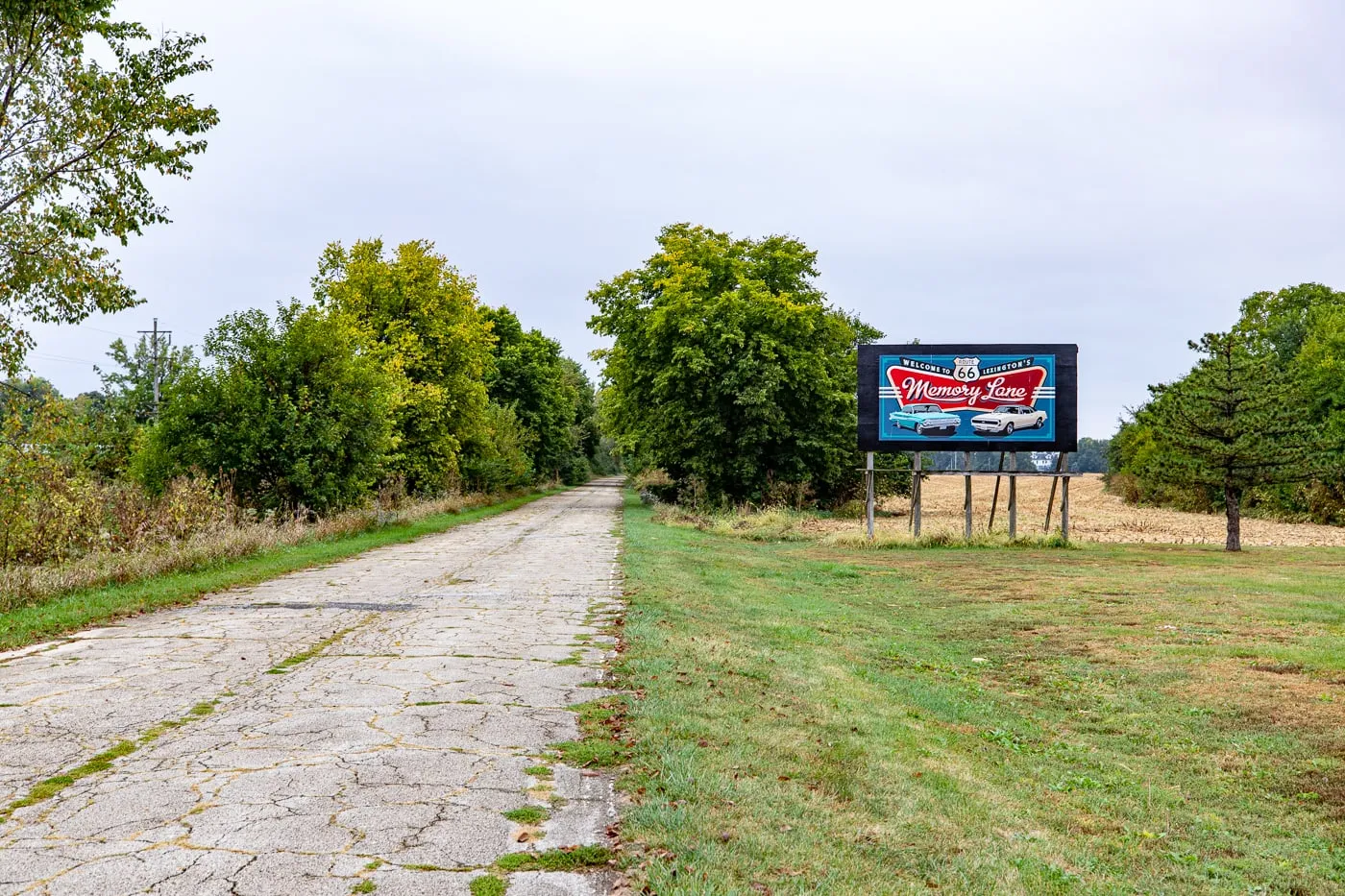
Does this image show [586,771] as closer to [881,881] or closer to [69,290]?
[881,881]

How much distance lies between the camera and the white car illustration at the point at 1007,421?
2662cm

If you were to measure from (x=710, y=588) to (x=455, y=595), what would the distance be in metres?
4.18

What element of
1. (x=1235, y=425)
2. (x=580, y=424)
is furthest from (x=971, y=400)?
(x=580, y=424)

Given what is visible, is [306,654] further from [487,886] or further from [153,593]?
[487,886]

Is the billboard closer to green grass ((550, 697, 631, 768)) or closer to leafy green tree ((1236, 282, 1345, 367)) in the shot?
green grass ((550, 697, 631, 768))

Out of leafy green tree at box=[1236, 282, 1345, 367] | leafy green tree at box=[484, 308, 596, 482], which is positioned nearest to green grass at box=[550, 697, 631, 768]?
leafy green tree at box=[484, 308, 596, 482]

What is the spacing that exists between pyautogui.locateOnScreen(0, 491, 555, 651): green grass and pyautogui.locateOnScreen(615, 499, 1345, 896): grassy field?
19.4 ft

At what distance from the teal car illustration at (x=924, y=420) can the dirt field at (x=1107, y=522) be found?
324 centimetres

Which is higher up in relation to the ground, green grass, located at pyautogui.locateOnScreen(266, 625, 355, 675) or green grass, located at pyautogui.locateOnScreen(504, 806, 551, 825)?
green grass, located at pyautogui.locateOnScreen(504, 806, 551, 825)

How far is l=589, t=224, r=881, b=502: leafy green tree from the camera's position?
110 ft

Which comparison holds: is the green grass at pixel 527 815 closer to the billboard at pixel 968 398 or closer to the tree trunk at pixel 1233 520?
the billboard at pixel 968 398

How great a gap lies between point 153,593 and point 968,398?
22.1 m

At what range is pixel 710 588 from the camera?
1441cm

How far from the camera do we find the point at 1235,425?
978 inches
